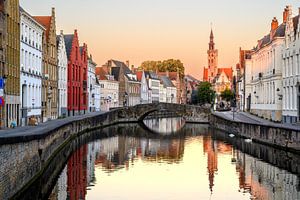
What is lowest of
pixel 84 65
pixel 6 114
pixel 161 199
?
pixel 161 199

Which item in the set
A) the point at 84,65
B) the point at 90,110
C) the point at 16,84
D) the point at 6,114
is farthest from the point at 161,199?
the point at 90,110

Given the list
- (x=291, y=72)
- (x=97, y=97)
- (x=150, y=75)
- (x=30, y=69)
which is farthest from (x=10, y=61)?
(x=150, y=75)

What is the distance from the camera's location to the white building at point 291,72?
156 ft

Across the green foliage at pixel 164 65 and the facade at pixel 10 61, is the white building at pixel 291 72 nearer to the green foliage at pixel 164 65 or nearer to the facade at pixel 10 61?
the facade at pixel 10 61

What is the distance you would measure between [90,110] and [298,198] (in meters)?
64.3

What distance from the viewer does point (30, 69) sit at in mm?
46562

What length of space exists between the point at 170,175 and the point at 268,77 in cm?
3219

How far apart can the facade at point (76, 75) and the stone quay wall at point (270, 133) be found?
2071cm

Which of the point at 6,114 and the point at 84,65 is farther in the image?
the point at 84,65

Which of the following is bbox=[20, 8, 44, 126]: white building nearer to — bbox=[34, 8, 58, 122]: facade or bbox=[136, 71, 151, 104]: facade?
bbox=[34, 8, 58, 122]: facade

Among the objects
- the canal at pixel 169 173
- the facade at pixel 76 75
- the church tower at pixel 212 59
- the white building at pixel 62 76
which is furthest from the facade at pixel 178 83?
the canal at pixel 169 173

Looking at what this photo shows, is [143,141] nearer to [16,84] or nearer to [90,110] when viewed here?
[16,84]

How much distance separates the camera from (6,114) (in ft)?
118

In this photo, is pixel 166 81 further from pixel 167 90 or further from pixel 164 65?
pixel 164 65
